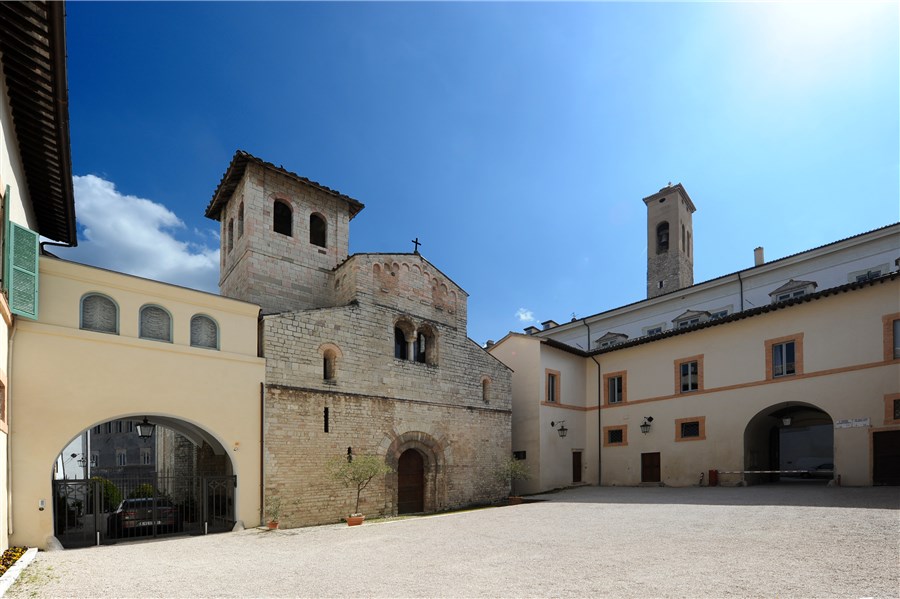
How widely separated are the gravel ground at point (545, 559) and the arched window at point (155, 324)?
18.4 ft

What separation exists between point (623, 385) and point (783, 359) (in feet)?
25.8

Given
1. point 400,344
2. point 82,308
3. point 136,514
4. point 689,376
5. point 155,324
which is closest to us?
point 82,308

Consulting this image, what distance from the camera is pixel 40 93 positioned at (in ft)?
32.7

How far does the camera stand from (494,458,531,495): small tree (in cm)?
2467

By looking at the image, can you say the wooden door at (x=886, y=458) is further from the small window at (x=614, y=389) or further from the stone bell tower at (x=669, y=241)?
the stone bell tower at (x=669, y=241)

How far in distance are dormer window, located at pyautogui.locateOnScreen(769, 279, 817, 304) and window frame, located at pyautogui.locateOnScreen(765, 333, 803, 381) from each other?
580 cm

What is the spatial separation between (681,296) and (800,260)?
22.8 feet

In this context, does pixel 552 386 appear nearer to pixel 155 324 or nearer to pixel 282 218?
pixel 282 218

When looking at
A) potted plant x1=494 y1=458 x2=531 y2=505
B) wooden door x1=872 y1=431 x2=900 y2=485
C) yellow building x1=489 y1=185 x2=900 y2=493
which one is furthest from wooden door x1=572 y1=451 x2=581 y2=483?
Result: wooden door x1=872 y1=431 x2=900 y2=485

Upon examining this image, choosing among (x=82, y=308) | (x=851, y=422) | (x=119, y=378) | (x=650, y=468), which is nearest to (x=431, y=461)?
(x=650, y=468)

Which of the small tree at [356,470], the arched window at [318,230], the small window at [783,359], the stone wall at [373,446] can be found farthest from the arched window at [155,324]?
the small window at [783,359]

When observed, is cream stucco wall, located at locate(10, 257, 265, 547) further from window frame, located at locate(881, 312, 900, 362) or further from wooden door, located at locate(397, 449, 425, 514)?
window frame, located at locate(881, 312, 900, 362)

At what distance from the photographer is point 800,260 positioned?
28812mm

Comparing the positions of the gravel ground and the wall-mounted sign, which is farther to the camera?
the wall-mounted sign
